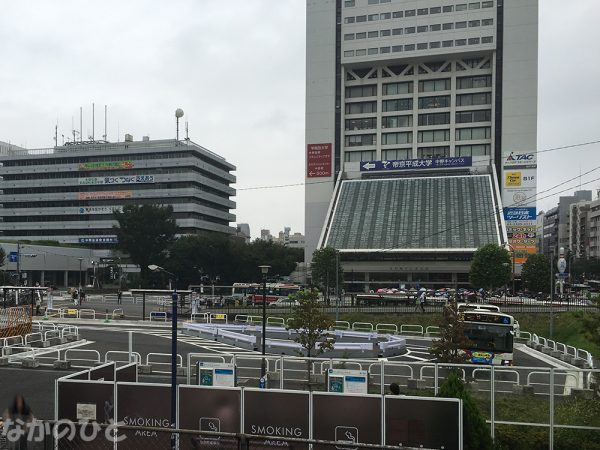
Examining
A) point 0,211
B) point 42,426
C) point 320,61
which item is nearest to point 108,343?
point 42,426

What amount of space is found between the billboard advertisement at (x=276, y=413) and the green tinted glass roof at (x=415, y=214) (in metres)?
74.0

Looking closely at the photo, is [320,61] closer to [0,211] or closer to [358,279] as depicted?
[358,279]

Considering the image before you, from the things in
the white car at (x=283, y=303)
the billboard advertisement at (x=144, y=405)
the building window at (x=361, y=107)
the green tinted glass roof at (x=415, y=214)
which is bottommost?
the white car at (x=283, y=303)

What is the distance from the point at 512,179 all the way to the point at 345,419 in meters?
91.8

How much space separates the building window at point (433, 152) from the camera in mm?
100887

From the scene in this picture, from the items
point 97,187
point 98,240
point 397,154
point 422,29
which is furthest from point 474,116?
point 98,240

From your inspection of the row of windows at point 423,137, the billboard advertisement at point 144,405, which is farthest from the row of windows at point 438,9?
the billboard advertisement at point 144,405

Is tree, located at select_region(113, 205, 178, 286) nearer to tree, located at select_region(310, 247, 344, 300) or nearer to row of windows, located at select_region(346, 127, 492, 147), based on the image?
tree, located at select_region(310, 247, 344, 300)

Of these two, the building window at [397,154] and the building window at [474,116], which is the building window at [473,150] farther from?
the building window at [397,154]

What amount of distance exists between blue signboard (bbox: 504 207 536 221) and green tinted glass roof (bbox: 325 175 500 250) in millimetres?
4145

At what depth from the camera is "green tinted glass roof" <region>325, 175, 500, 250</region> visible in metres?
83.3

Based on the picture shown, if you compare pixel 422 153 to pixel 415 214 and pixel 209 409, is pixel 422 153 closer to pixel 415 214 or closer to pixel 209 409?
pixel 415 214

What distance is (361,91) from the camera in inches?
4232

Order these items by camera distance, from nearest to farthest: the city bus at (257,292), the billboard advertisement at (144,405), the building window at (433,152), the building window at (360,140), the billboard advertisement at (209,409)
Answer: the billboard advertisement at (209,409), the billboard advertisement at (144,405), the city bus at (257,292), the building window at (433,152), the building window at (360,140)
